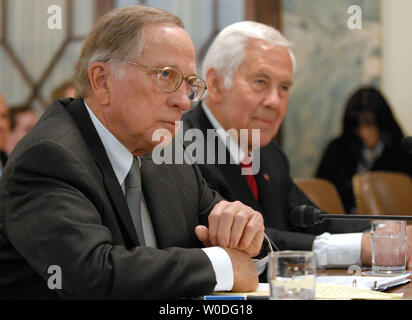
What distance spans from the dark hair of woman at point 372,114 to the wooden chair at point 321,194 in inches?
59.4

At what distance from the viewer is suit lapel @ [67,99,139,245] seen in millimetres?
1474

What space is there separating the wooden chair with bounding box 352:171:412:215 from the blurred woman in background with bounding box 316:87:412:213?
39.6 inches

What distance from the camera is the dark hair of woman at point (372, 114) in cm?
457

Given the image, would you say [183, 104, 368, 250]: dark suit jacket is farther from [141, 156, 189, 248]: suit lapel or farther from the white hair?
[141, 156, 189, 248]: suit lapel

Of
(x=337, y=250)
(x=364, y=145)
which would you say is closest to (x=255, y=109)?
(x=337, y=250)

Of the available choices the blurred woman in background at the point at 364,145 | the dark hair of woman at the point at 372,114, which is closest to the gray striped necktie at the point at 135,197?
the blurred woman in background at the point at 364,145

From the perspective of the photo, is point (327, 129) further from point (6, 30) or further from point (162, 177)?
point (162, 177)

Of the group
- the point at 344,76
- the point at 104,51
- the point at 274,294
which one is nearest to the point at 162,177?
the point at 104,51

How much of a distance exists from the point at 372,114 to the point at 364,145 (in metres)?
0.24

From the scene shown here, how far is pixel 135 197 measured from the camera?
1626mm

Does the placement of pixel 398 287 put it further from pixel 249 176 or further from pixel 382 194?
pixel 382 194

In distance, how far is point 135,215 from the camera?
5.28 ft
